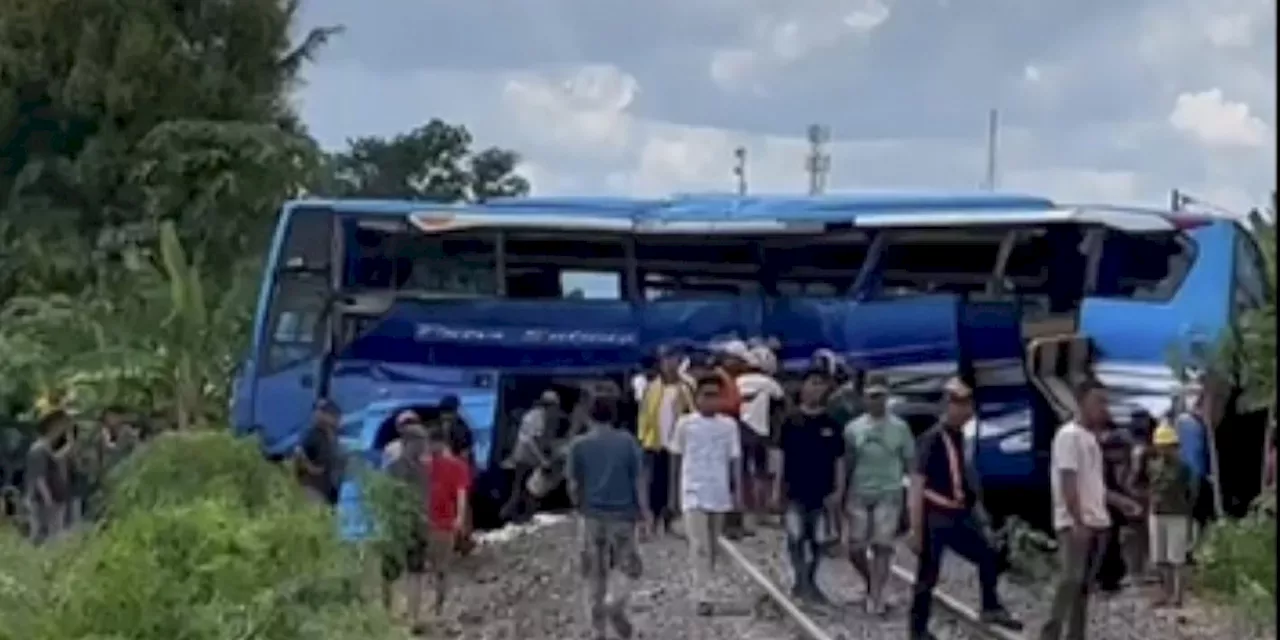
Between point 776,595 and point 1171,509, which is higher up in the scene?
point 1171,509

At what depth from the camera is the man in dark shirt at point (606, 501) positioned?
17047mm

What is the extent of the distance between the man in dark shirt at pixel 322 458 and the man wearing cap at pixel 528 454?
7.67 ft

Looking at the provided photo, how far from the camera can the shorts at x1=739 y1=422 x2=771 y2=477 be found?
2159 cm

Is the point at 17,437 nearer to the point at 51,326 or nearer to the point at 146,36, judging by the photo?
the point at 51,326

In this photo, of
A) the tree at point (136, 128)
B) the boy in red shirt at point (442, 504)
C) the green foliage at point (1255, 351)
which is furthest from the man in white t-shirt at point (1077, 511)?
the tree at point (136, 128)

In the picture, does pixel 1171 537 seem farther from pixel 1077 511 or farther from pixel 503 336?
pixel 503 336

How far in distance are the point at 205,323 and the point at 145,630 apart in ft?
61.0

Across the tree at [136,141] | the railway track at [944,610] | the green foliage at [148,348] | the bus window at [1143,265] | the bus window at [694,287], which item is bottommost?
the railway track at [944,610]

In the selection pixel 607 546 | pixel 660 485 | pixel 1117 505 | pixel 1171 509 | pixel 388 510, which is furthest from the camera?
pixel 660 485

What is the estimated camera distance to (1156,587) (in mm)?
20484

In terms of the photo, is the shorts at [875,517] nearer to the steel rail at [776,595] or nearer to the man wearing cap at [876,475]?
the man wearing cap at [876,475]

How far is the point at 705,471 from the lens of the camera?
18.5 meters

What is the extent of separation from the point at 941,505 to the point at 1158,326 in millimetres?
A: 7370

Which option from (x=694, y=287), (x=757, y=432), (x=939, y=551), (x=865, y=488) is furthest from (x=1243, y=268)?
(x=939, y=551)
